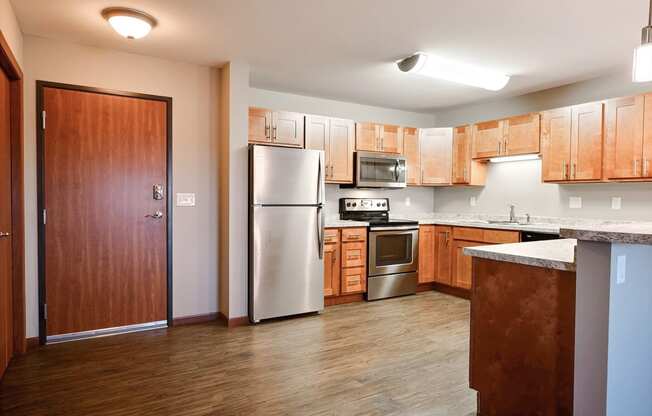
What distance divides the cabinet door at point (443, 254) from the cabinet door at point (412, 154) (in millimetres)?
717

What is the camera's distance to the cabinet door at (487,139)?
457 centimetres

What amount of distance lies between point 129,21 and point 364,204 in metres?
3.31

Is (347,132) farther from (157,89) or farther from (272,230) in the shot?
(157,89)

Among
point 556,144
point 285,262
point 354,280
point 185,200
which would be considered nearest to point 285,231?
point 285,262

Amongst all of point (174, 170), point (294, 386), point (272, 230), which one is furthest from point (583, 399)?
point (174, 170)

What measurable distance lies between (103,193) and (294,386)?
7.41ft

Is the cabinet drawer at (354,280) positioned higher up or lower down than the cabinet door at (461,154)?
lower down

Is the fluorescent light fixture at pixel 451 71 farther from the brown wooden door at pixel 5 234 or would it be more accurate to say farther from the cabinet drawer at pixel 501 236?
the brown wooden door at pixel 5 234

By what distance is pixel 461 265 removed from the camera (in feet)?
15.3

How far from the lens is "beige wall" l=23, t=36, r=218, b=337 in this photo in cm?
326

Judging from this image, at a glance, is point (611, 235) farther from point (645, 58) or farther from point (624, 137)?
point (624, 137)

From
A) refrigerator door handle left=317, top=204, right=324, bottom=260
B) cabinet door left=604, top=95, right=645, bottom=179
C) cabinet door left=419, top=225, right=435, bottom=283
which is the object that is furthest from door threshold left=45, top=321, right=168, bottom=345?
cabinet door left=604, top=95, right=645, bottom=179

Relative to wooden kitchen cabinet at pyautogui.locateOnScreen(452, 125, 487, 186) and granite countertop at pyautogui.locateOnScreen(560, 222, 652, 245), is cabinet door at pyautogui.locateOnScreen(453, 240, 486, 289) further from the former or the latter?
granite countertop at pyautogui.locateOnScreen(560, 222, 652, 245)

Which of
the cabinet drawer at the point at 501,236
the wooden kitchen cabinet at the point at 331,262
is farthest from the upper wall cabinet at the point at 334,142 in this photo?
the cabinet drawer at the point at 501,236
